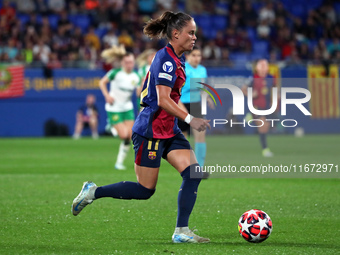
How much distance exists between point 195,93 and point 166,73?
5972 millimetres

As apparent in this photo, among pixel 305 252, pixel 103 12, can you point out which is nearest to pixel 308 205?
pixel 305 252

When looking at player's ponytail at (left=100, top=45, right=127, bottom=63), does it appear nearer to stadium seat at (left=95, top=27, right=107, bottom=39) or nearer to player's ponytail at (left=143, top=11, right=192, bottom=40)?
player's ponytail at (left=143, top=11, right=192, bottom=40)

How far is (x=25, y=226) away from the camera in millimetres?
7082

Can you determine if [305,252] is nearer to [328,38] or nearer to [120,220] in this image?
[120,220]

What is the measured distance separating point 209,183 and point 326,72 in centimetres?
1513

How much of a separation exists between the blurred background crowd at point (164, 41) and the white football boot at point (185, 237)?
57.3 ft

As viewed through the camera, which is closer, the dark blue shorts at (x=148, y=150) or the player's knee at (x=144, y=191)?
the dark blue shorts at (x=148, y=150)

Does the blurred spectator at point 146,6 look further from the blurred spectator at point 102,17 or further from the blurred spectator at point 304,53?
the blurred spectator at point 304,53

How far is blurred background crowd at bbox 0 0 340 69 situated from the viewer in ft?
79.4

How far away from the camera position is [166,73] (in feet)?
19.4

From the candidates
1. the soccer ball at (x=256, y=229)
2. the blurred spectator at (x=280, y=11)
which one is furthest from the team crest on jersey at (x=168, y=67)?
the blurred spectator at (x=280, y=11)

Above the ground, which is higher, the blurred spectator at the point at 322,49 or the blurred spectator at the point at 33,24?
the blurred spectator at the point at 33,24

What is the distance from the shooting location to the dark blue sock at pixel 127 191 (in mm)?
6258

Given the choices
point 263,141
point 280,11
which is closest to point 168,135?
point 263,141
